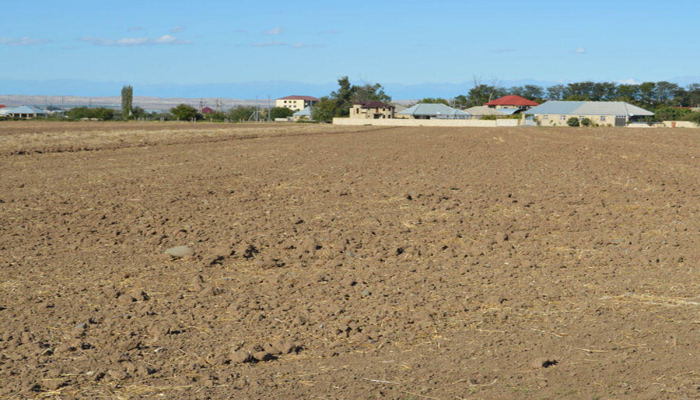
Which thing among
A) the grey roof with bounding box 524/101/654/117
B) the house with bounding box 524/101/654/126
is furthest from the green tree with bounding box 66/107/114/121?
the grey roof with bounding box 524/101/654/117

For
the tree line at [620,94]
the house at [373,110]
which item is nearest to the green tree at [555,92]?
the tree line at [620,94]

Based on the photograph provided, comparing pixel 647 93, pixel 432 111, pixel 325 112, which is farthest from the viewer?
pixel 647 93

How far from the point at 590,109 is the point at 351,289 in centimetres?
10541

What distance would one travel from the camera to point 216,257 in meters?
9.03

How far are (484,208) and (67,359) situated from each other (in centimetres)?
823

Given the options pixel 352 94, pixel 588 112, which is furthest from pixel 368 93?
pixel 588 112

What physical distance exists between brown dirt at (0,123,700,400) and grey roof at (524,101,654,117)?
9357 cm

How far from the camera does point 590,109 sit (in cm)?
10650

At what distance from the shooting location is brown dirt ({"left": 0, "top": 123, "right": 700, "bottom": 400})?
5.43 m

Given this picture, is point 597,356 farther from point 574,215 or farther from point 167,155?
point 167,155

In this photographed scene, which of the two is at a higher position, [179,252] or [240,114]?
[240,114]

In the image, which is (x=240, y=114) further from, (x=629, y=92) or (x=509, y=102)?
(x=629, y=92)

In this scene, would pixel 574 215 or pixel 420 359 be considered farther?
pixel 574 215

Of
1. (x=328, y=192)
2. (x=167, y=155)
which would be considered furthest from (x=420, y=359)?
(x=167, y=155)
